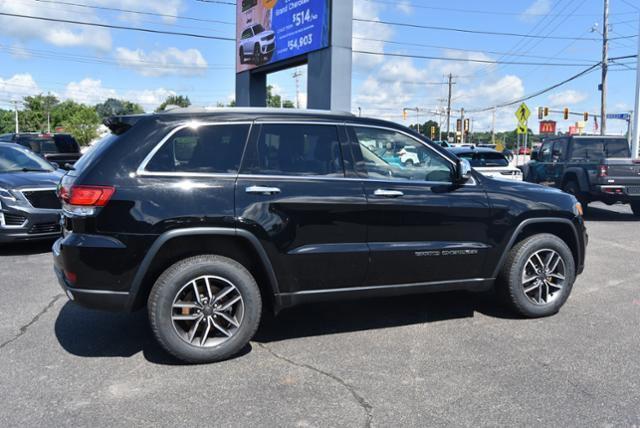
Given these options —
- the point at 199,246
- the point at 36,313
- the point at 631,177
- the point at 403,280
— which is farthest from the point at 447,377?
the point at 631,177

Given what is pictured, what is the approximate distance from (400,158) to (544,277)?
180 centimetres

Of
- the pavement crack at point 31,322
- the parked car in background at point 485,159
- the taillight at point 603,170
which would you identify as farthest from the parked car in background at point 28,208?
the taillight at point 603,170

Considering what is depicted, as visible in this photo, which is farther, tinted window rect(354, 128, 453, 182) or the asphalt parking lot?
tinted window rect(354, 128, 453, 182)

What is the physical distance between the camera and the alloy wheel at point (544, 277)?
4984 mm

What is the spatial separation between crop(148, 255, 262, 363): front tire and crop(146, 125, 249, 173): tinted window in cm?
67

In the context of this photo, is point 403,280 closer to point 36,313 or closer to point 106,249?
point 106,249

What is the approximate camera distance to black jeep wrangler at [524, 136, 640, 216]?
11523 mm

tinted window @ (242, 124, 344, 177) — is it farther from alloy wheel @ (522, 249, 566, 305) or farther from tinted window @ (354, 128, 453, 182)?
alloy wheel @ (522, 249, 566, 305)

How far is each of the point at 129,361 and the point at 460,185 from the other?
9.89 feet

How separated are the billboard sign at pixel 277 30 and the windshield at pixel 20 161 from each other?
Result: 9.25 m

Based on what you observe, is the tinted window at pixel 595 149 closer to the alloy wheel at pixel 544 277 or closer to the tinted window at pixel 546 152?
the tinted window at pixel 546 152

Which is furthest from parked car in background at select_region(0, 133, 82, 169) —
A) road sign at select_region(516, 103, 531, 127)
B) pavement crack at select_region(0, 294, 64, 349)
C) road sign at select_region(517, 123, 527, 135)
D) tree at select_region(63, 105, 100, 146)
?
tree at select_region(63, 105, 100, 146)

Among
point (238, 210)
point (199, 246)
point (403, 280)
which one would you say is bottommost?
point (403, 280)

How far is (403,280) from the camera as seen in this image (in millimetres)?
4465
